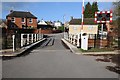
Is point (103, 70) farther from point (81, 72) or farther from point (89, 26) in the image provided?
point (89, 26)

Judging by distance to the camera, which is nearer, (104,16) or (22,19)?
(104,16)

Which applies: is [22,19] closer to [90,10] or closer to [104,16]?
[90,10]

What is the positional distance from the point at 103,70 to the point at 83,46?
10.7 m

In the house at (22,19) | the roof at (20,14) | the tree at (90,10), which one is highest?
the tree at (90,10)

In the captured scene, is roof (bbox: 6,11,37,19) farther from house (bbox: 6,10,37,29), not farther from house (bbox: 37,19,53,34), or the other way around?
house (bbox: 37,19,53,34)

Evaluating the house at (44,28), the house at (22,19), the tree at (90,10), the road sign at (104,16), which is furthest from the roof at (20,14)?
the road sign at (104,16)

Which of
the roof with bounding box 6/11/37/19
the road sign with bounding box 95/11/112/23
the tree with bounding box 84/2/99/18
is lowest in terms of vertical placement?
the road sign with bounding box 95/11/112/23

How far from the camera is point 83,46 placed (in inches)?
867

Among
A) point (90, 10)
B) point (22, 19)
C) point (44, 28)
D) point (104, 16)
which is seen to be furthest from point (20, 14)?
point (104, 16)

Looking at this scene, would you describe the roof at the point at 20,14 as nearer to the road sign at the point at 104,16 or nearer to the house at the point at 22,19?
the house at the point at 22,19

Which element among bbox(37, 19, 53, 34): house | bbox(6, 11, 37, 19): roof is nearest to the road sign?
bbox(37, 19, 53, 34): house

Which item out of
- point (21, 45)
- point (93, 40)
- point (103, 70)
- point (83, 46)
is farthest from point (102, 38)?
point (103, 70)

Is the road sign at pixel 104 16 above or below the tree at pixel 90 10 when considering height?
below

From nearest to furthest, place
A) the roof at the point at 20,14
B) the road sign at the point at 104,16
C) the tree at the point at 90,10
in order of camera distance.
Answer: the road sign at the point at 104,16, the roof at the point at 20,14, the tree at the point at 90,10
